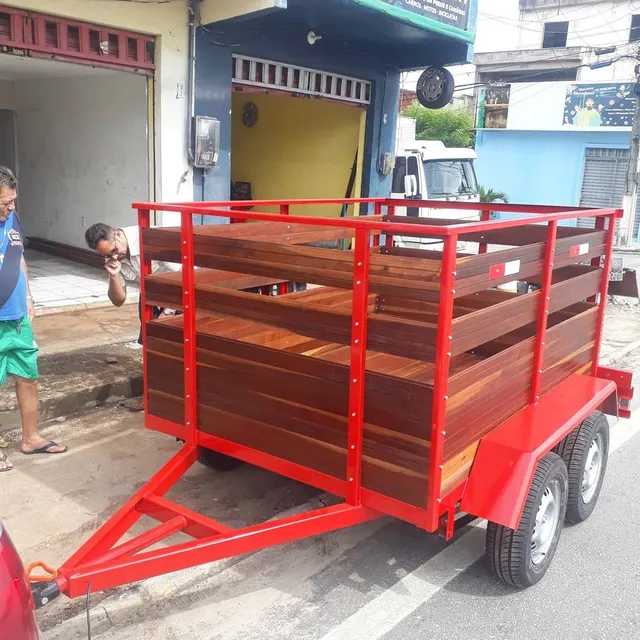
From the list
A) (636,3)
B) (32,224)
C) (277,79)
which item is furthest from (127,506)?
(636,3)

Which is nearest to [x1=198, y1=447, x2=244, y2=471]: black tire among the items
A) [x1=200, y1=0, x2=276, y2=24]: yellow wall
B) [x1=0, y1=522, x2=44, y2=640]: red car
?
[x1=0, y1=522, x2=44, y2=640]: red car

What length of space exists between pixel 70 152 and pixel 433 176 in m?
6.48

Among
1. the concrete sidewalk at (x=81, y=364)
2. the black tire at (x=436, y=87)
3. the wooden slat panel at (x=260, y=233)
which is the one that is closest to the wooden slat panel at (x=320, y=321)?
the wooden slat panel at (x=260, y=233)

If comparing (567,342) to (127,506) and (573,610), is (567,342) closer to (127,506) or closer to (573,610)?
(573,610)

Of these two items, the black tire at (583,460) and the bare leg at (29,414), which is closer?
the black tire at (583,460)

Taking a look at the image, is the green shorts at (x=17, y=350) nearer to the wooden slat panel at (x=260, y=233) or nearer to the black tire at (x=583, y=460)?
the wooden slat panel at (x=260, y=233)

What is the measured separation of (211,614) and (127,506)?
59cm

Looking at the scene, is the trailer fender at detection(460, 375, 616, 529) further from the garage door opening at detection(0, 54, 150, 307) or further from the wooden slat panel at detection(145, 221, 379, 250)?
the garage door opening at detection(0, 54, 150, 307)

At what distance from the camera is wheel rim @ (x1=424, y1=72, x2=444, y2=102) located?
972cm

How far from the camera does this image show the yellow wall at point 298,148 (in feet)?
35.6

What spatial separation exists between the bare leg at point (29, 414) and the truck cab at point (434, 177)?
8.13m

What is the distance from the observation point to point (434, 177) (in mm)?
12750

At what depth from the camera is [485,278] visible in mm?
2715

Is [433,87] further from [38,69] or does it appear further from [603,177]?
[603,177]
